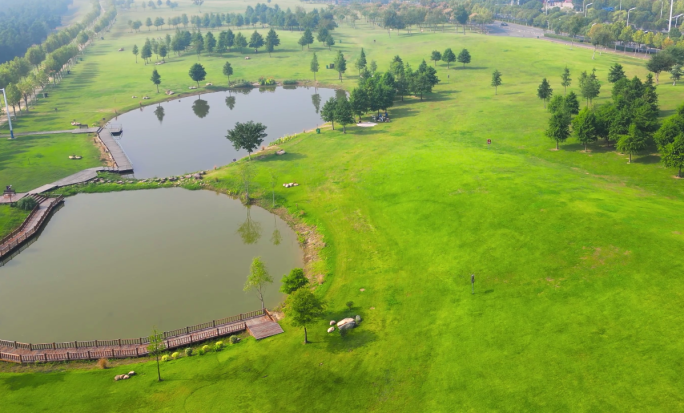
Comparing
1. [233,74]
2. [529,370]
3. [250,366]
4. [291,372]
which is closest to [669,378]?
[529,370]

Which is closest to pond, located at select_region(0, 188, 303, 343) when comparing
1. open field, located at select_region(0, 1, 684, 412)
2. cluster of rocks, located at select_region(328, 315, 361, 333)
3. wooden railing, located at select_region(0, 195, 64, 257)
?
wooden railing, located at select_region(0, 195, 64, 257)

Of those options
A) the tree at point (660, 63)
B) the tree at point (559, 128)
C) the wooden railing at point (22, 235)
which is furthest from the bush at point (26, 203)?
the tree at point (660, 63)

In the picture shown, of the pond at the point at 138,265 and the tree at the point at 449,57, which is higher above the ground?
the tree at the point at 449,57

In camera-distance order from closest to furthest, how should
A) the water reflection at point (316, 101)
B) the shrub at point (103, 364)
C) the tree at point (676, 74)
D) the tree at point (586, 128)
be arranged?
1. the shrub at point (103, 364)
2. the tree at point (586, 128)
3. the tree at point (676, 74)
4. the water reflection at point (316, 101)

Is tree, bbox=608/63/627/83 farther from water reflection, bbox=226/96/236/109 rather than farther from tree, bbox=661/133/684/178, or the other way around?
water reflection, bbox=226/96/236/109

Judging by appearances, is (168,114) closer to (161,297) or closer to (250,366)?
(161,297)

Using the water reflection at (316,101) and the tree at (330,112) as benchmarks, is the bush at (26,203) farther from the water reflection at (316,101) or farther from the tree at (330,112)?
the water reflection at (316,101)

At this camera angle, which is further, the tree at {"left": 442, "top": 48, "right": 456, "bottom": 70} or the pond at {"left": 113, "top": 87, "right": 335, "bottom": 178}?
the tree at {"left": 442, "top": 48, "right": 456, "bottom": 70}

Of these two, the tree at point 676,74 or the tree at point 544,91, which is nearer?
the tree at point 544,91
